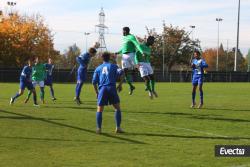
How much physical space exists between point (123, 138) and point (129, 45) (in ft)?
21.1

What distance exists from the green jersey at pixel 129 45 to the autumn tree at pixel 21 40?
5205 centimetres

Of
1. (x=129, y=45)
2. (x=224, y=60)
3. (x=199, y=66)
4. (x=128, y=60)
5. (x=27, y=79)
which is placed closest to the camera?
(x=129, y=45)

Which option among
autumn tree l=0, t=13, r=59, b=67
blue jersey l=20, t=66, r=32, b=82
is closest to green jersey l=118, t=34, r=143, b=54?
blue jersey l=20, t=66, r=32, b=82

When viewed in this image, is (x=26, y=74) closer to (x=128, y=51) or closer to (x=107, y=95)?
(x=128, y=51)

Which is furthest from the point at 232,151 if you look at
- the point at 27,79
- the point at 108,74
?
the point at 27,79

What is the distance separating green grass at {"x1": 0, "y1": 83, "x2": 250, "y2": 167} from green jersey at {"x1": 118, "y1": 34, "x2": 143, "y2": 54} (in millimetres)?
2305

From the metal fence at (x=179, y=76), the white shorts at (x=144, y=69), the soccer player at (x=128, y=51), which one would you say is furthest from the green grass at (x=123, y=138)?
the metal fence at (x=179, y=76)

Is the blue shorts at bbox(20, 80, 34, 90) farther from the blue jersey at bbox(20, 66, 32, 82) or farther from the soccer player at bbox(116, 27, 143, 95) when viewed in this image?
the soccer player at bbox(116, 27, 143, 95)

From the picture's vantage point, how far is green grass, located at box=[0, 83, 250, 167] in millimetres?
9367

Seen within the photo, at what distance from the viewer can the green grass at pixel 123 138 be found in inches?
369

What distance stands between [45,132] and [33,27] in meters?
66.2

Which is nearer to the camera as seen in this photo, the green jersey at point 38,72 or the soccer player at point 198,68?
the soccer player at point 198,68

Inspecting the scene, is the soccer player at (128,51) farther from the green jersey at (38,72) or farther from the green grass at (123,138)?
the green jersey at (38,72)

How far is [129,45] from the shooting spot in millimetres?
17922
